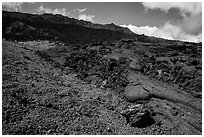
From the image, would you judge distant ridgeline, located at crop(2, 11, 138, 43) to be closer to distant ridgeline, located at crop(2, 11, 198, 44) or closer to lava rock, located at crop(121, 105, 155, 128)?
distant ridgeline, located at crop(2, 11, 198, 44)

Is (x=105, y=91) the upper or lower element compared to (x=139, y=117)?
upper

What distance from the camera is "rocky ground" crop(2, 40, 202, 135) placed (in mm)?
11594

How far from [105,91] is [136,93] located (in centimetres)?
200

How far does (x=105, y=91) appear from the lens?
1560 cm

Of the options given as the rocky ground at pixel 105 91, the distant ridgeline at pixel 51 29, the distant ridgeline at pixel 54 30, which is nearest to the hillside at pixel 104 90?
the rocky ground at pixel 105 91

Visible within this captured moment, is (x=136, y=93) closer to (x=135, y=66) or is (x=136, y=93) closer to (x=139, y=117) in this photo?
(x=139, y=117)

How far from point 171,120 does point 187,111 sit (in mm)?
1524

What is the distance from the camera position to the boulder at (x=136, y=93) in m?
14.6

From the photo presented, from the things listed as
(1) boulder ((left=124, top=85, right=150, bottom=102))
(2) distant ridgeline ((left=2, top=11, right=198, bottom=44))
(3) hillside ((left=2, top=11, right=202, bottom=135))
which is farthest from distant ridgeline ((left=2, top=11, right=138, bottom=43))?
(1) boulder ((left=124, top=85, right=150, bottom=102))

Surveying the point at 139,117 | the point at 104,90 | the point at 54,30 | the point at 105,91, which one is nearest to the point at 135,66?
the point at 104,90

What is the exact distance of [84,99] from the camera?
14.1m

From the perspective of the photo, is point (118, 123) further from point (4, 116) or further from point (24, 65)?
point (24, 65)

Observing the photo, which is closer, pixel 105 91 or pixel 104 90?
pixel 105 91

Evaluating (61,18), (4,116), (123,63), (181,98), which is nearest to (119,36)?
(61,18)
